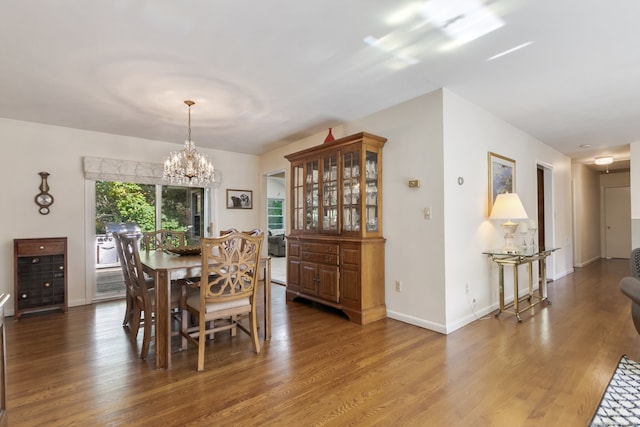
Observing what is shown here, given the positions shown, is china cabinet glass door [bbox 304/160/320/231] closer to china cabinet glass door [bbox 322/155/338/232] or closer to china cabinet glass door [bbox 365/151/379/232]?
china cabinet glass door [bbox 322/155/338/232]

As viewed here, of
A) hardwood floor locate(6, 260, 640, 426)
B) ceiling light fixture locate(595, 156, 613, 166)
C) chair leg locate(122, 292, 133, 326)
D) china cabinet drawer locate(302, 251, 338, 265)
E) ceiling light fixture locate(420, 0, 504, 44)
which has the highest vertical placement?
ceiling light fixture locate(420, 0, 504, 44)

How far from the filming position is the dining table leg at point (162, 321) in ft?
8.22

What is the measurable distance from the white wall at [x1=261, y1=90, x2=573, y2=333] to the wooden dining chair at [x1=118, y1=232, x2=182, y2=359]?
2.36 m

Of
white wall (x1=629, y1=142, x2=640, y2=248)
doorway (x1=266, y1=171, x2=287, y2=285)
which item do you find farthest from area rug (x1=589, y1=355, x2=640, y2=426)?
doorway (x1=266, y1=171, x2=287, y2=285)

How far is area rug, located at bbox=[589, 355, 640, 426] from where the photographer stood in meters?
1.82

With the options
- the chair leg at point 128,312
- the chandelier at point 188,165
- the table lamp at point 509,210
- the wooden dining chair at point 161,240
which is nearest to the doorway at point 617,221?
the table lamp at point 509,210

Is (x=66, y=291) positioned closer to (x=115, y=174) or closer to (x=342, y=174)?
(x=115, y=174)

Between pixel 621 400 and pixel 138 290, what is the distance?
365 centimetres

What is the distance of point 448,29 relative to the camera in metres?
2.22

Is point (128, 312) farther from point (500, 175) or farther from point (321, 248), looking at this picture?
point (500, 175)

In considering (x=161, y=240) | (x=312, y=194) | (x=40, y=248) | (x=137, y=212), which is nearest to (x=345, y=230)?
(x=312, y=194)

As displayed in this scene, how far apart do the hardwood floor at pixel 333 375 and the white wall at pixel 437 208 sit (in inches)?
12.4

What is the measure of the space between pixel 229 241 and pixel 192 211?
3.39 meters

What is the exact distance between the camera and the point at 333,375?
7.81 feet
